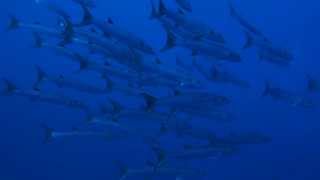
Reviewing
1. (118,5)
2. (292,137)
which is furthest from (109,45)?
(292,137)

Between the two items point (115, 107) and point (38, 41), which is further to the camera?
point (38, 41)

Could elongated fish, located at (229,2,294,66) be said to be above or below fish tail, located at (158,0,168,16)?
above

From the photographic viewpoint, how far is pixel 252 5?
17969 mm

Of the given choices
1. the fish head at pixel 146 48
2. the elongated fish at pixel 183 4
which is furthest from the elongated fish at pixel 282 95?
the elongated fish at pixel 183 4

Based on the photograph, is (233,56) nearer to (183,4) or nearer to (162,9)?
(183,4)

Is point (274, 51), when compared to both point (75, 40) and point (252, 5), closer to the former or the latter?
point (75, 40)

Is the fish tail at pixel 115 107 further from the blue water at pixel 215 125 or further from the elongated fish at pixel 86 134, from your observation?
the blue water at pixel 215 125

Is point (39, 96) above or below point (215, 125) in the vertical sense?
below

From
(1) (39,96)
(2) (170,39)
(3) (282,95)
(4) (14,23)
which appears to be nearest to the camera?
(2) (170,39)

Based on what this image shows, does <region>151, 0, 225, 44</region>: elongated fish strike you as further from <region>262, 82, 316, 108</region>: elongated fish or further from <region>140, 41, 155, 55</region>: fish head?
<region>262, 82, 316, 108</region>: elongated fish

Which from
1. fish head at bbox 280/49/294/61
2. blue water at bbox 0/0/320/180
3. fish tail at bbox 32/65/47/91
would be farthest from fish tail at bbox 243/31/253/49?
blue water at bbox 0/0/320/180

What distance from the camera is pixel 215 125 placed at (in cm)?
2236

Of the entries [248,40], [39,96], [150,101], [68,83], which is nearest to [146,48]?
[150,101]

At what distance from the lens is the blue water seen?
18.6 m
